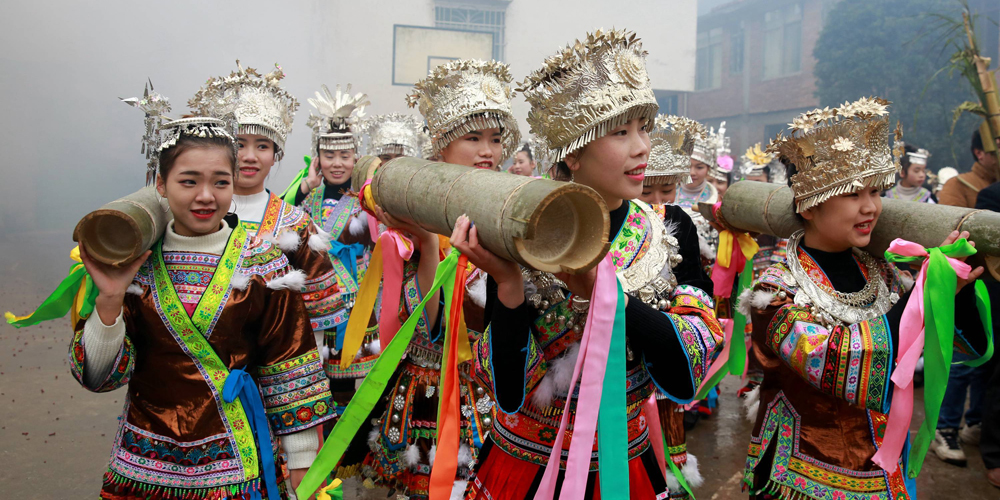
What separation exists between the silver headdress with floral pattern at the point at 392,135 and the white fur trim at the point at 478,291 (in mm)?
4030

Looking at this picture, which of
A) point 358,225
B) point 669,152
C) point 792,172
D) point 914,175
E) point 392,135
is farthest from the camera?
point 914,175

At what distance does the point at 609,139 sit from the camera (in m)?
1.86

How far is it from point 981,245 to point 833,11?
24.8m

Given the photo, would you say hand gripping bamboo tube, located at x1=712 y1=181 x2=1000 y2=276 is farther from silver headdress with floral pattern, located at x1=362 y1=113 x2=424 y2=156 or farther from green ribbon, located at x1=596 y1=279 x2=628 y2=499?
silver headdress with floral pattern, located at x1=362 y1=113 x2=424 y2=156

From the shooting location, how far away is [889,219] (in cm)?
253

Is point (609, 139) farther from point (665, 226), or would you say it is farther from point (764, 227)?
point (764, 227)

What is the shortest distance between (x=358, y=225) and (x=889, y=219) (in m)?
3.25

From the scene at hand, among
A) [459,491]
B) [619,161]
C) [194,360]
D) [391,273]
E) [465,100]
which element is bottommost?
[459,491]

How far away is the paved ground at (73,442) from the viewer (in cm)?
408

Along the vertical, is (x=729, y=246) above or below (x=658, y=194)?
below

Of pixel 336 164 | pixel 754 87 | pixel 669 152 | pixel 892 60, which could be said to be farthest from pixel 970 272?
pixel 754 87

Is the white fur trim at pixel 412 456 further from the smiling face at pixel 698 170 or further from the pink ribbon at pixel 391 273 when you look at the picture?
the smiling face at pixel 698 170

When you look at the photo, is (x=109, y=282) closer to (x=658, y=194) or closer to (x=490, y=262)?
(x=490, y=262)

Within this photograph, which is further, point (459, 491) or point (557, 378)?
point (459, 491)
